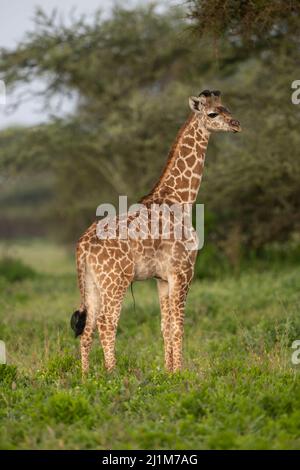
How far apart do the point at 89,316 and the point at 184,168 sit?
212 centimetres

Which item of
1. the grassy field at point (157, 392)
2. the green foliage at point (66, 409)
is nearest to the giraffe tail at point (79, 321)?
the grassy field at point (157, 392)

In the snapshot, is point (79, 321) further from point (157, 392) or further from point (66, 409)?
point (66, 409)

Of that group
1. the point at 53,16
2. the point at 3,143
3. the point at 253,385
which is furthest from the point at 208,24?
the point at 3,143

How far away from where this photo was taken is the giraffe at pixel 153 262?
25.3 ft

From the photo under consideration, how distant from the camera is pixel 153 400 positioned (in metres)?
6.48

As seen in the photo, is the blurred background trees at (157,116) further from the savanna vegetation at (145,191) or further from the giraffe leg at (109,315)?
the giraffe leg at (109,315)

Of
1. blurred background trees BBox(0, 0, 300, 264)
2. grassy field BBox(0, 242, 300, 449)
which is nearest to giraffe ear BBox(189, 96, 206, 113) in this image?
grassy field BBox(0, 242, 300, 449)

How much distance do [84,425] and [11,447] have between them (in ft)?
2.09

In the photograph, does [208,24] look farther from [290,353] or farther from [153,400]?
[153,400]

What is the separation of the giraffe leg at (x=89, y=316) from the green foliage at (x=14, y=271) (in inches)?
473

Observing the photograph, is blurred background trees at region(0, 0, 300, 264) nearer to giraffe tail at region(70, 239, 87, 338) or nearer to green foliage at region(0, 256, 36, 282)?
green foliage at region(0, 256, 36, 282)

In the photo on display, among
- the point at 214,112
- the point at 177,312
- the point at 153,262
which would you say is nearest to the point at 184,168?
the point at 214,112

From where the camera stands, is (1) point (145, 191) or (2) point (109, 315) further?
(1) point (145, 191)

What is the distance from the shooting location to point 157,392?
6.79 m
